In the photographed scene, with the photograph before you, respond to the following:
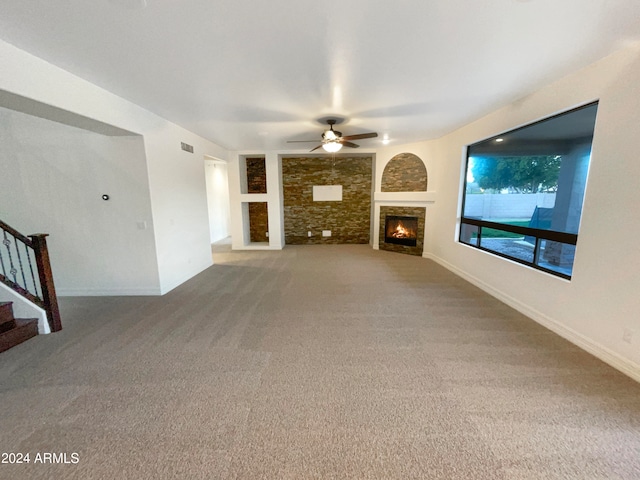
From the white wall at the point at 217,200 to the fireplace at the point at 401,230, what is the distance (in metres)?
5.47

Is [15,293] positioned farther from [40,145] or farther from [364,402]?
[364,402]

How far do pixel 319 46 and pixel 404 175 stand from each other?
4631mm

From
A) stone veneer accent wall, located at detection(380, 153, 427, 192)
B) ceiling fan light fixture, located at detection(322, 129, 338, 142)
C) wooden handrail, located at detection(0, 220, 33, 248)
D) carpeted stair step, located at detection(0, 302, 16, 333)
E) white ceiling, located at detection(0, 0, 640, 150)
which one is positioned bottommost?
carpeted stair step, located at detection(0, 302, 16, 333)

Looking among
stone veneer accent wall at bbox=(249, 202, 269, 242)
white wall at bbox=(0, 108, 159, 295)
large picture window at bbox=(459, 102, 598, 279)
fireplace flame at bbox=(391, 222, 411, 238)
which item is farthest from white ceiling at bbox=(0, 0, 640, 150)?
stone veneer accent wall at bbox=(249, 202, 269, 242)

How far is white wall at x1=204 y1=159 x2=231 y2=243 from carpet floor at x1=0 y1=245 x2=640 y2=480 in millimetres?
5345

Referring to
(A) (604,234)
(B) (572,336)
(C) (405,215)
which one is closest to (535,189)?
(A) (604,234)

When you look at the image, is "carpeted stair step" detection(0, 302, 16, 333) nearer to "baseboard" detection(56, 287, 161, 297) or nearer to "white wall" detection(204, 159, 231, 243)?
"baseboard" detection(56, 287, 161, 297)

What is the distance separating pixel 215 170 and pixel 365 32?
8001 mm

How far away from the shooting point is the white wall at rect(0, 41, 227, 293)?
7.04 feet

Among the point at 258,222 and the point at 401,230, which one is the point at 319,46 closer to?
the point at 401,230

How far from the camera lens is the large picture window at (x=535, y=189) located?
2.65m

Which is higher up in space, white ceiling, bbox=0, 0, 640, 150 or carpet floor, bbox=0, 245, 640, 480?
white ceiling, bbox=0, 0, 640, 150

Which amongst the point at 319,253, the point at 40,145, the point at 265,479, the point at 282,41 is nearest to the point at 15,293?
the point at 40,145

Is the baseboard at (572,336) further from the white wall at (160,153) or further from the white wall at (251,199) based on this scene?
the white wall at (160,153)
